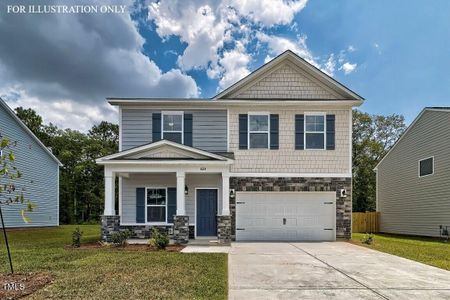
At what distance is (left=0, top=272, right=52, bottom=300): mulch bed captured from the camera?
19.1 feet

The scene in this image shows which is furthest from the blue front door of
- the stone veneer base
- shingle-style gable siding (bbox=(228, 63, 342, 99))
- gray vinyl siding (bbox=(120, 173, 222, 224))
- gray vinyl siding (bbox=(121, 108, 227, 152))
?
shingle-style gable siding (bbox=(228, 63, 342, 99))

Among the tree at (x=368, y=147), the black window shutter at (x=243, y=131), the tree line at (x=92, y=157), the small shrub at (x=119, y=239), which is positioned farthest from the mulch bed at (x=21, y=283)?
the tree at (x=368, y=147)

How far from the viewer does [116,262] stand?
28.4 ft

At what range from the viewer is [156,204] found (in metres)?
14.4

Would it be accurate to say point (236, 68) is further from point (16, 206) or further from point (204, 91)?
point (16, 206)

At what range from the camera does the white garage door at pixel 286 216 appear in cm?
1445

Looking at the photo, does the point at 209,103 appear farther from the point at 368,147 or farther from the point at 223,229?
the point at 368,147

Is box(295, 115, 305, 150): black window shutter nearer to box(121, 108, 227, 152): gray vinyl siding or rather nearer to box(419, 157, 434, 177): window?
box(121, 108, 227, 152): gray vinyl siding

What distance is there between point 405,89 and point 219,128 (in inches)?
845

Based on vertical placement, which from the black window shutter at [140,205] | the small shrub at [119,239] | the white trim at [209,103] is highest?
the white trim at [209,103]

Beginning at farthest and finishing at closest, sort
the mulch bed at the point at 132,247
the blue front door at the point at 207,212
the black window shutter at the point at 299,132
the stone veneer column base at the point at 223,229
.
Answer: the black window shutter at the point at 299,132 < the blue front door at the point at 207,212 < the stone veneer column base at the point at 223,229 < the mulch bed at the point at 132,247

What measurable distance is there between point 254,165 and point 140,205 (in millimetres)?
4918

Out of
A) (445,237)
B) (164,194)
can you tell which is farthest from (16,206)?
(445,237)

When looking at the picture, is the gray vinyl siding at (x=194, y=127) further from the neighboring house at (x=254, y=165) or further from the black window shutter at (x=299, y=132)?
the black window shutter at (x=299, y=132)
